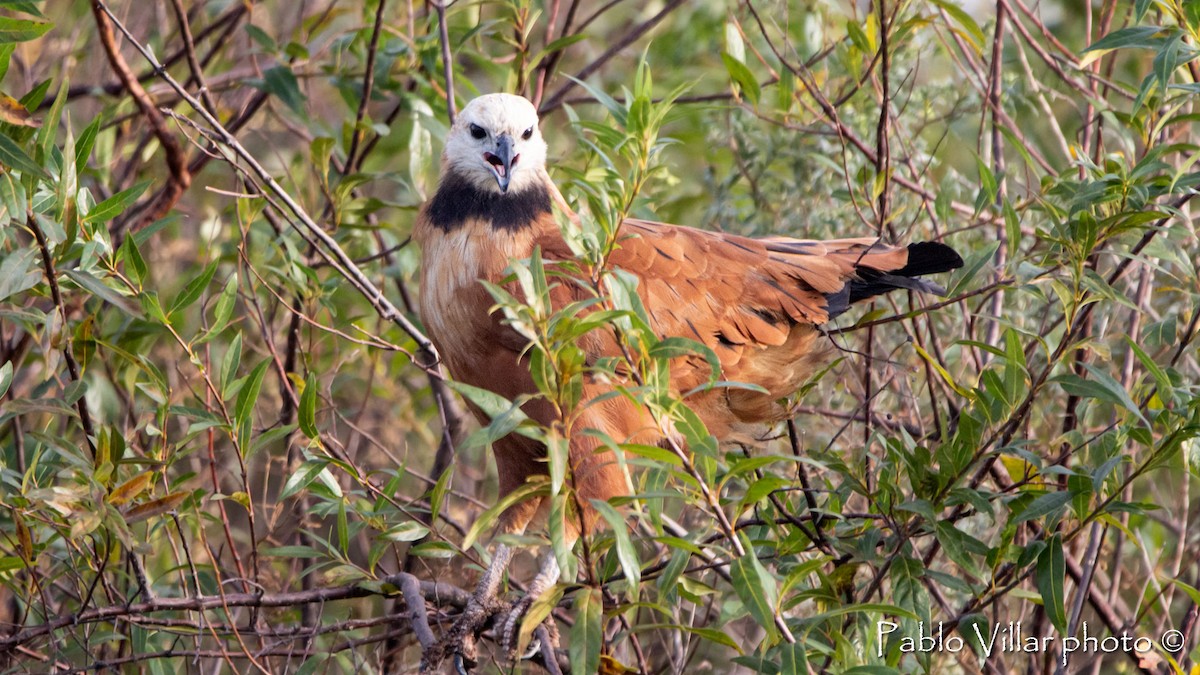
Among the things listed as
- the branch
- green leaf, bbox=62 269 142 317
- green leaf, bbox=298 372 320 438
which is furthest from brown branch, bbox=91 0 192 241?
green leaf, bbox=298 372 320 438

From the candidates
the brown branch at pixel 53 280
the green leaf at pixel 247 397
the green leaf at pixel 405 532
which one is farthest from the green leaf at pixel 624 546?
the brown branch at pixel 53 280

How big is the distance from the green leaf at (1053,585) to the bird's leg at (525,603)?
1220 mm

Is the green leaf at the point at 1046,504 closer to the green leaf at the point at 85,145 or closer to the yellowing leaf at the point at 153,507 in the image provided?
the yellowing leaf at the point at 153,507

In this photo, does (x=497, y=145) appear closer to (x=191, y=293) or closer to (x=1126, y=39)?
(x=191, y=293)

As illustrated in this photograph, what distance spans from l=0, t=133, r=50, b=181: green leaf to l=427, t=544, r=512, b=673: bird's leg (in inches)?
59.3

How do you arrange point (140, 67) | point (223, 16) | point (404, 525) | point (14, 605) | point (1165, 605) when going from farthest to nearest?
point (140, 67) → point (223, 16) → point (14, 605) → point (1165, 605) → point (404, 525)

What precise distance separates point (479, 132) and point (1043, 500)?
6.21 feet

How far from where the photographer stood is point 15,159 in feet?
7.80

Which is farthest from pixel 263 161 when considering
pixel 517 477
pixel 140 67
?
pixel 517 477

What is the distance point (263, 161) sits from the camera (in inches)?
240

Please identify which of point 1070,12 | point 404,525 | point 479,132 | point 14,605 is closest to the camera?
point 404,525

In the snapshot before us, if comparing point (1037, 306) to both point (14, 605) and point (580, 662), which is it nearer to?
point (580, 662)

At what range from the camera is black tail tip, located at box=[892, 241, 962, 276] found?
124 inches

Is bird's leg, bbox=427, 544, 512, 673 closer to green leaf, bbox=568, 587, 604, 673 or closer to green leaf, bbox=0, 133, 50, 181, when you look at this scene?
green leaf, bbox=568, 587, 604, 673
